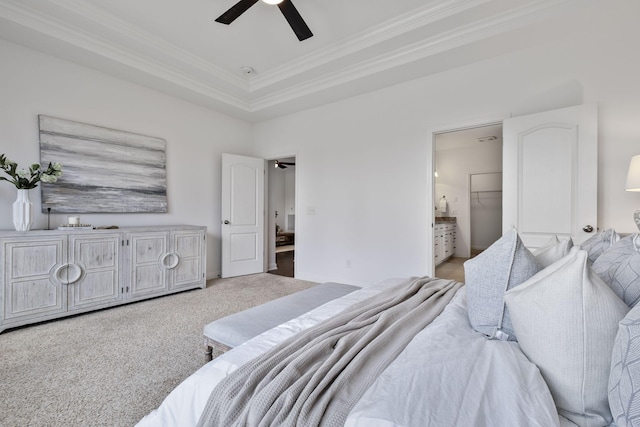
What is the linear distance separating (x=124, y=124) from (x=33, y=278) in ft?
6.71

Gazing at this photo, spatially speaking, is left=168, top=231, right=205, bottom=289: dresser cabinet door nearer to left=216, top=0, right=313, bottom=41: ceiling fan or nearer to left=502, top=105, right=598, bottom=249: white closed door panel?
left=216, top=0, right=313, bottom=41: ceiling fan

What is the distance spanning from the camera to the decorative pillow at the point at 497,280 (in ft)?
3.33

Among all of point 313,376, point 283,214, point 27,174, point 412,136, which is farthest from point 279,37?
point 283,214

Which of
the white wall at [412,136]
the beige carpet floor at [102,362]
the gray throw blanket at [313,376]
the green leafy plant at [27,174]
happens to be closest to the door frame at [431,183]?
the white wall at [412,136]

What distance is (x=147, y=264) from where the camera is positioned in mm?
3480

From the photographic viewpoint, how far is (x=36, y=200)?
3078 mm

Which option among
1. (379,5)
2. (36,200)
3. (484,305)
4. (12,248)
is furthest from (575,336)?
(36,200)

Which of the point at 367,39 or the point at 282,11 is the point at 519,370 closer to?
the point at 282,11

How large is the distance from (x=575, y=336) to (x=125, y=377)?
2354 mm

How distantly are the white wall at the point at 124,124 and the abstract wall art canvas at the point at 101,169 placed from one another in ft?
0.31

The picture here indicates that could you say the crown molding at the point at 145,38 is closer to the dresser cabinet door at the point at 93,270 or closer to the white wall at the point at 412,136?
the white wall at the point at 412,136

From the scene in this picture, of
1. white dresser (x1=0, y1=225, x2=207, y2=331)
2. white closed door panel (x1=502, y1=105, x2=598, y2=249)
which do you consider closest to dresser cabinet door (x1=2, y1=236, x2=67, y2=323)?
white dresser (x1=0, y1=225, x2=207, y2=331)

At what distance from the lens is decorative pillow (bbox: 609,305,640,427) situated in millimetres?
581

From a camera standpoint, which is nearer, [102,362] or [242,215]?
[102,362]
